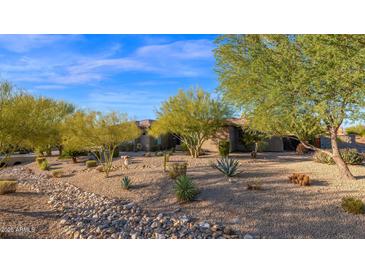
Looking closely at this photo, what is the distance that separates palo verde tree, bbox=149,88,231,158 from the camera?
13016 millimetres

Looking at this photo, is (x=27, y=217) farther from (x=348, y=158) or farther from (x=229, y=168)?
(x=348, y=158)

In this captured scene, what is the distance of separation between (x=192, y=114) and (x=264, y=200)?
7677mm

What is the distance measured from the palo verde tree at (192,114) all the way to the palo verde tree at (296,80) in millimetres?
3770

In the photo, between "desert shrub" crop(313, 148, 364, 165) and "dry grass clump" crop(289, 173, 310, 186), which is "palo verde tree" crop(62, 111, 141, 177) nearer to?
"dry grass clump" crop(289, 173, 310, 186)

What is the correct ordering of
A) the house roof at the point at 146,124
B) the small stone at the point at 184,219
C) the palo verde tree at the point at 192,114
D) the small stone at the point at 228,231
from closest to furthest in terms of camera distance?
the small stone at the point at 228,231 → the small stone at the point at 184,219 → the palo verde tree at the point at 192,114 → the house roof at the point at 146,124

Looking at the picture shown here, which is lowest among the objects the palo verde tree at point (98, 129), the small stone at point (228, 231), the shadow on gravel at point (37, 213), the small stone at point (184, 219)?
the shadow on gravel at point (37, 213)

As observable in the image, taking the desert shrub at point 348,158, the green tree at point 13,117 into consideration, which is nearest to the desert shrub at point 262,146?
the desert shrub at point 348,158

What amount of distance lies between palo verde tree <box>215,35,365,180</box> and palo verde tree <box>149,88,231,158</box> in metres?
3.77

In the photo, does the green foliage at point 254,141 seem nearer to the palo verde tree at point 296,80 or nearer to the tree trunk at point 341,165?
the palo verde tree at point 296,80

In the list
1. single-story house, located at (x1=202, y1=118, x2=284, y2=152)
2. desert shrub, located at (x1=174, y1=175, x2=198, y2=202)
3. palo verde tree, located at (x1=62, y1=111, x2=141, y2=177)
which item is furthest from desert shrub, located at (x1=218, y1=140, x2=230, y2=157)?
desert shrub, located at (x1=174, y1=175, x2=198, y2=202)

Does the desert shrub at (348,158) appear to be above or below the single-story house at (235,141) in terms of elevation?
below

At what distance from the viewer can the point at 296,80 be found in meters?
6.37

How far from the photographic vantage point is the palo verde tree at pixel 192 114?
42.7 feet
